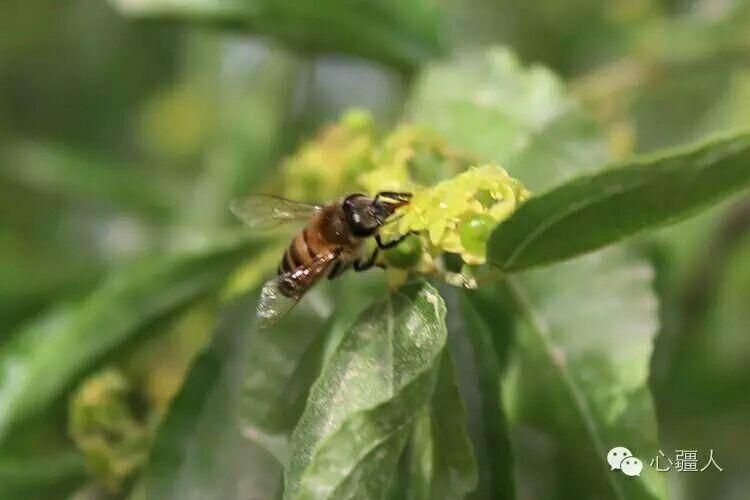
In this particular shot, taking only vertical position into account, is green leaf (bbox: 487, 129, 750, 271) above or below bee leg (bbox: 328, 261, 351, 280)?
above

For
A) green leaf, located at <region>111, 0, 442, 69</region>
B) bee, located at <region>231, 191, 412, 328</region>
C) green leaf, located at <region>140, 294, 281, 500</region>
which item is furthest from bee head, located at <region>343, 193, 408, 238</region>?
green leaf, located at <region>111, 0, 442, 69</region>

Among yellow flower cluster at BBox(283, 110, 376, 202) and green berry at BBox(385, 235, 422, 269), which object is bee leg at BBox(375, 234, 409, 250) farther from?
yellow flower cluster at BBox(283, 110, 376, 202)

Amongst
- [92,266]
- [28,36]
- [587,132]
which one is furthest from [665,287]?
[28,36]

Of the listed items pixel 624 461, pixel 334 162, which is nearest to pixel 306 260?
pixel 334 162

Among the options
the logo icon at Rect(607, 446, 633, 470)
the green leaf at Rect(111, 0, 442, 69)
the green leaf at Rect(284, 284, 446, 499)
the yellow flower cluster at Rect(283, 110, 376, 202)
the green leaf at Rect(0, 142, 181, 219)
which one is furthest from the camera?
the green leaf at Rect(0, 142, 181, 219)

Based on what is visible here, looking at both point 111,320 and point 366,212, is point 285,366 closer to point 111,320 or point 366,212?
point 366,212

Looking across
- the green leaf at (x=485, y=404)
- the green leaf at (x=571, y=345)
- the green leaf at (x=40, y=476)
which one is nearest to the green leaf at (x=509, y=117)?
the green leaf at (x=571, y=345)
